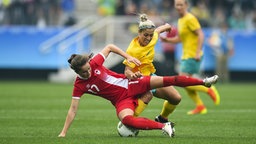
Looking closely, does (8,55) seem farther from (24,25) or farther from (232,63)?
(232,63)

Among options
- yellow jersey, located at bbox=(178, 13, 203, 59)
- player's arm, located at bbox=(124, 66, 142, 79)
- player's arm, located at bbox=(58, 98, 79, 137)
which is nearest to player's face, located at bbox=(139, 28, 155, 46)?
player's arm, located at bbox=(124, 66, 142, 79)

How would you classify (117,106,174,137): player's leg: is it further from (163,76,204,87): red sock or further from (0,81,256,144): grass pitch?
(163,76,204,87): red sock

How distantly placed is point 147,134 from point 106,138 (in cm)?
118

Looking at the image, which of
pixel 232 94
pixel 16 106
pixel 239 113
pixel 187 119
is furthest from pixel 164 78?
pixel 232 94

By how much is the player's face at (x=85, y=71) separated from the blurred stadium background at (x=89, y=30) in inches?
730

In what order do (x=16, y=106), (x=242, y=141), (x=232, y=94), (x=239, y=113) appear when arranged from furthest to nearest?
(x=232, y=94)
(x=16, y=106)
(x=239, y=113)
(x=242, y=141)

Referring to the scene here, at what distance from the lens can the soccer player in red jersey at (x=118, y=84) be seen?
11898 millimetres

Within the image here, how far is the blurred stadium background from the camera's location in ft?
102

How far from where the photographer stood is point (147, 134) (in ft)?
42.5

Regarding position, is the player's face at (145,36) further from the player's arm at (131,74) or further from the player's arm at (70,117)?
the player's arm at (70,117)

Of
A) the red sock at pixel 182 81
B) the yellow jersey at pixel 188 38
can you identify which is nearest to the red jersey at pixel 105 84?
the red sock at pixel 182 81

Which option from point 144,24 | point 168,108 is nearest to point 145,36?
point 144,24

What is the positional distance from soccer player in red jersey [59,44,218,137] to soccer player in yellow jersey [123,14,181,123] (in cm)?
20

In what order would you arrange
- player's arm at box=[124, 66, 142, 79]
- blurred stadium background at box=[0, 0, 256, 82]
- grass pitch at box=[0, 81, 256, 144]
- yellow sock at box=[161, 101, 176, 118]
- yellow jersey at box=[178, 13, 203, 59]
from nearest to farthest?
grass pitch at box=[0, 81, 256, 144]
player's arm at box=[124, 66, 142, 79]
yellow sock at box=[161, 101, 176, 118]
yellow jersey at box=[178, 13, 203, 59]
blurred stadium background at box=[0, 0, 256, 82]
